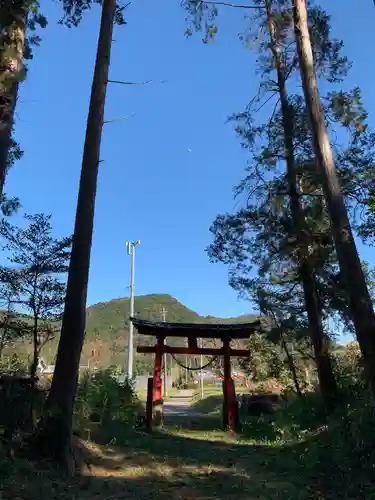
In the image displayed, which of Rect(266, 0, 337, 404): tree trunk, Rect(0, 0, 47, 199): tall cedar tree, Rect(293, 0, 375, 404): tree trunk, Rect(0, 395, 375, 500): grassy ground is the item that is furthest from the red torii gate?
Rect(0, 0, 47, 199): tall cedar tree

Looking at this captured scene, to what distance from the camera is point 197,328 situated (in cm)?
1365

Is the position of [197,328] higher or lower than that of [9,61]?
lower

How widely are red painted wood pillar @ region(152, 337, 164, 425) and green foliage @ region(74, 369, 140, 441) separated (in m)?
0.76

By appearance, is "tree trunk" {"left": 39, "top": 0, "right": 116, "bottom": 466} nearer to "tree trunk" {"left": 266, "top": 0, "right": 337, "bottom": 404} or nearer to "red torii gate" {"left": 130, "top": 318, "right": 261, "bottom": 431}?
"tree trunk" {"left": 266, "top": 0, "right": 337, "bottom": 404}

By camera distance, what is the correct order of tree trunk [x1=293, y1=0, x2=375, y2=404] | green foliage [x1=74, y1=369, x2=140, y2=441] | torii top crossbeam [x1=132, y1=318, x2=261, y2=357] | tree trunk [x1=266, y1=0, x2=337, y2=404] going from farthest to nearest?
1. torii top crossbeam [x1=132, y1=318, x2=261, y2=357]
2. tree trunk [x1=266, y1=0, x2=337, y2=404]
3. green foliage [x1=74, y1=369, x2=140, y2=441]
4. tree trunk [x1=293, y1=0, x2=375, y2=404]

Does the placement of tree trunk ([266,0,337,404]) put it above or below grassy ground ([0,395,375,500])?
above

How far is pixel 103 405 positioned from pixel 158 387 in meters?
3.68

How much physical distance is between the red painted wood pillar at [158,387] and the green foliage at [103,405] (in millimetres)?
761

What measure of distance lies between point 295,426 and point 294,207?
512 cm

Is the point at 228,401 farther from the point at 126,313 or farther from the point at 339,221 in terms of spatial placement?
the point at 126,313

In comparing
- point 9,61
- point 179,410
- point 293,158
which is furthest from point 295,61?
point 179,410

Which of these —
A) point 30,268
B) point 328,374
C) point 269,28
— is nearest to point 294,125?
point 269,28

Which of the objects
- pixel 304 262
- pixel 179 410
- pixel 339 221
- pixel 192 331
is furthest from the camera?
pixel 179 410

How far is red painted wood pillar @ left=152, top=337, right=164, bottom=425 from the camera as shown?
12.7 m
